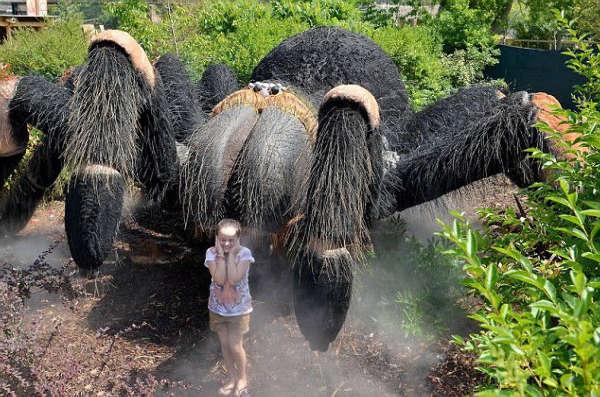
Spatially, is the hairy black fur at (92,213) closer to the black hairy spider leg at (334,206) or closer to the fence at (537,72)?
the black hairy spider leg at (334,206)

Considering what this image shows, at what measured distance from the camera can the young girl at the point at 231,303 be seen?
2.65 m

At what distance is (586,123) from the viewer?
78.0 inches

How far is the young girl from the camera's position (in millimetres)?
2654

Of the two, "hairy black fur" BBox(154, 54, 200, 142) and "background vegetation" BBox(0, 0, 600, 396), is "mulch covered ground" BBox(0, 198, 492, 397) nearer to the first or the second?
"background vegetation" BBox(0, 0, 600, 396)

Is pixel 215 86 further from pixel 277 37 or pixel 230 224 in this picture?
pixel 277 37

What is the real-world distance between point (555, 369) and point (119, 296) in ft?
9.67

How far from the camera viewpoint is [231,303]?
9.04 ft

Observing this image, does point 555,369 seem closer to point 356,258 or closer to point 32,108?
point 356,258

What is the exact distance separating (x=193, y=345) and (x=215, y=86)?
1689 millimetres

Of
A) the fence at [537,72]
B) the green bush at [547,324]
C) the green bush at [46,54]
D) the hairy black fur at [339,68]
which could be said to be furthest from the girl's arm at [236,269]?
the fence at [537,72]

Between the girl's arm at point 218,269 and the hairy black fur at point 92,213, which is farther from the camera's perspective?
the girl's arm at point 218,269

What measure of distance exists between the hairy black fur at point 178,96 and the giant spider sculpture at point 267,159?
0.05 ft

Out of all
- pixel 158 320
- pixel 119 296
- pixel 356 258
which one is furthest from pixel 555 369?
pixel 119 296

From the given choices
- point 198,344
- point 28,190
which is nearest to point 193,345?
point 198,344
